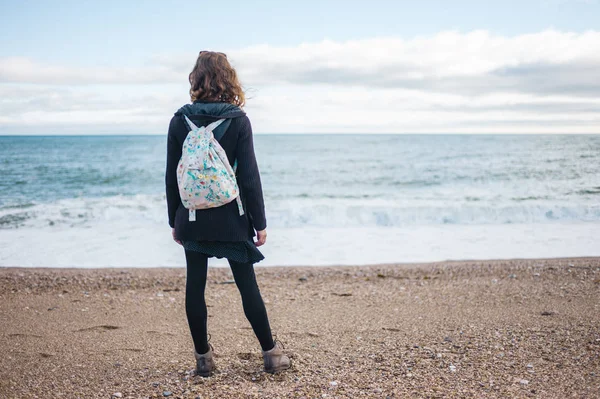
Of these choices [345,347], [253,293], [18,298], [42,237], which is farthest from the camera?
[42,237]

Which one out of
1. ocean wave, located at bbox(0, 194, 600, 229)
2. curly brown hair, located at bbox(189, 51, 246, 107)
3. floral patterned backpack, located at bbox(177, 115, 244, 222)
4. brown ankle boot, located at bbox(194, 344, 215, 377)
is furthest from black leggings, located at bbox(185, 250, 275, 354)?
ocean wave, located at bbox(0, 194, 600, 229)

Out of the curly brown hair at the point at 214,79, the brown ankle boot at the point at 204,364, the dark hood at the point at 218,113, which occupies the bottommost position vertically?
the brown ankle boot at the point at 204,364

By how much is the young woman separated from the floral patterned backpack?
0.19ft

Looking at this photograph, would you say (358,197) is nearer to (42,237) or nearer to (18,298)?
(42,237)

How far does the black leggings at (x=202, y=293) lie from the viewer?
274 cm

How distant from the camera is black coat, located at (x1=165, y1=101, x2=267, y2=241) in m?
2.61

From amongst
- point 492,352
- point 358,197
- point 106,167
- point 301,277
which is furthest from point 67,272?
point 106,167

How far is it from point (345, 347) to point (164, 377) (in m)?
1.38

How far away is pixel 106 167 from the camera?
89.6 feet

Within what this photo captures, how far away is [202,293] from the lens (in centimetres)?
277

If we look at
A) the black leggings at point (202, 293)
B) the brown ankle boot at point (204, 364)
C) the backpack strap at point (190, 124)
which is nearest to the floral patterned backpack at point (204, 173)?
the backpack strap at point (190, 124)

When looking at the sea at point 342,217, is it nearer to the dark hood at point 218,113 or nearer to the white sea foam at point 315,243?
the white sea foam at point 315,243

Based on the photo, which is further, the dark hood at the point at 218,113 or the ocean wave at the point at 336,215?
the ocean wave at the point at 336,215

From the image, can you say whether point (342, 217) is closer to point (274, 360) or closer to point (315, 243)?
point (315, 243)
